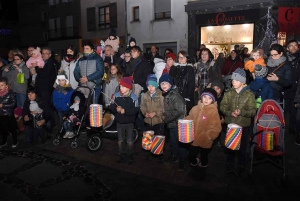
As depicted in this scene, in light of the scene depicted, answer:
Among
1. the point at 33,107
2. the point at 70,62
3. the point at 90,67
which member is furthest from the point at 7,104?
the point at 90,67

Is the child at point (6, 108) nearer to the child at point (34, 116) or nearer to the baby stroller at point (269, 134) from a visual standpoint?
the child at point (34, 116)

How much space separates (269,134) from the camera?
3963 millimetres

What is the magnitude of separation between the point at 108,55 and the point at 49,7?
24.4 meters

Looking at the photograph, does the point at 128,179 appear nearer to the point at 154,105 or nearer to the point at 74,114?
the point at 154,105

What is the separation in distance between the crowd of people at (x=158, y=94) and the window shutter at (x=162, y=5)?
9550 millimetres

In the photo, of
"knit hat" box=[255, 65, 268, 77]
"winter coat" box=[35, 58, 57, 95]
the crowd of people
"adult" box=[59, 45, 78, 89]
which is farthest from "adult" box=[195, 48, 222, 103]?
"winter coat" box=[35, 58, 57, 95]

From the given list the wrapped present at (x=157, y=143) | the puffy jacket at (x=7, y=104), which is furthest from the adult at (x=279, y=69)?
the puffy jacket at (x=7, y=104)

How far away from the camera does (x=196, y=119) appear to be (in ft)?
13.8

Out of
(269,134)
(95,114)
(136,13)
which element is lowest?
(269,134)

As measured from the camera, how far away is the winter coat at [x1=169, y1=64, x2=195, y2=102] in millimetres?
5652

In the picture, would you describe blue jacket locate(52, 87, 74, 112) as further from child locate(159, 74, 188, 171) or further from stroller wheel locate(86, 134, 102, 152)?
child locate(159, 74, 188, 171)

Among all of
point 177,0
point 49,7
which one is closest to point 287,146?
point 177,0

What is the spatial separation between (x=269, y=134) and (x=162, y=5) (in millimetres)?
14939

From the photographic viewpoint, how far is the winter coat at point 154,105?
4.81 m
